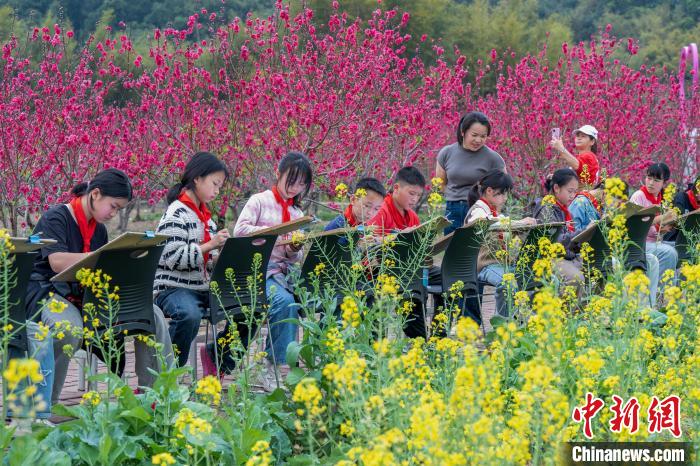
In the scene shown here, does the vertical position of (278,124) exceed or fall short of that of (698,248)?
it exceeds it

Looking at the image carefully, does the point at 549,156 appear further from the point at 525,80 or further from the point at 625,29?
the point at 625,29

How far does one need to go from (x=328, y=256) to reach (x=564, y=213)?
2490 mm

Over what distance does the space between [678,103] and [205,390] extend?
14.4 metres

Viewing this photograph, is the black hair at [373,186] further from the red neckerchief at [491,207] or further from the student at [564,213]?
the student at [564,213]

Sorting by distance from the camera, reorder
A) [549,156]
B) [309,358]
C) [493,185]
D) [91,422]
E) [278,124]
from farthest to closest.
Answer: [549,156] → [278,124] → [493,185] → [309,358] → [91,422]

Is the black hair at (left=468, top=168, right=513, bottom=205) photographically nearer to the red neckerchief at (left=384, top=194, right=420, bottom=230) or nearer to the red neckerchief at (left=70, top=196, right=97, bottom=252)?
the red neckerchief at (left=384, top=194, right=420, bottom=230)

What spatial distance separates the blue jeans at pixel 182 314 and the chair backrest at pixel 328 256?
0.61 meters

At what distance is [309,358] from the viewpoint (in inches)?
179

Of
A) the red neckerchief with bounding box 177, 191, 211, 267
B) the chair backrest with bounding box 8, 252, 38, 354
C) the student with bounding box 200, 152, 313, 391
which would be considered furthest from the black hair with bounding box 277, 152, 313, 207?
the chair backrest with bounding box 8, 252, 38, 354

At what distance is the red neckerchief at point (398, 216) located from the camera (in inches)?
256

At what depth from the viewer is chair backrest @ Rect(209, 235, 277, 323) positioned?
529 centimetres

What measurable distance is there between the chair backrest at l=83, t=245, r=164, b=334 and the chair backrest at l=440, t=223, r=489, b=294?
2072 mm

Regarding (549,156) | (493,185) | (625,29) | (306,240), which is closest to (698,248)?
(493,185)

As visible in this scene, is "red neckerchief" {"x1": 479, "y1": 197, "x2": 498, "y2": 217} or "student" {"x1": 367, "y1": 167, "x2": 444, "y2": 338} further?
"red neckerchief" {"x1": 479, "y1": 197, "x2": 498, "y2": 217}
